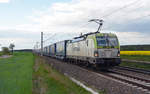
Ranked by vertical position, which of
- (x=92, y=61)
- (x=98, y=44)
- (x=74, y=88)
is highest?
(x=98, y=44)

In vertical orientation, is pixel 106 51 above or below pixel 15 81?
above

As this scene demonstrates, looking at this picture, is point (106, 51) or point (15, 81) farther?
point (106, 51)

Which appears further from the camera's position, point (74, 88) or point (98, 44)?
point (98, 44)

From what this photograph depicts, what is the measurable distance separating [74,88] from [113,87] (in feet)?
6.98

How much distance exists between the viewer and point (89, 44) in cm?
1844

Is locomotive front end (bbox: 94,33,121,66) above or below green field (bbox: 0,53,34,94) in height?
above

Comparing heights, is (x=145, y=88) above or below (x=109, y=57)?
below

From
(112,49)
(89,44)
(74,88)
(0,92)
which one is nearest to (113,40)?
(112,49)

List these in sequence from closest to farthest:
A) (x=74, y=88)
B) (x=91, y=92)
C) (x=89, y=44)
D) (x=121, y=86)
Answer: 1. (x=91, y=92)
2. (x=121, y=86)
3. (x=74, y=88)
4. (x=89, y=44)

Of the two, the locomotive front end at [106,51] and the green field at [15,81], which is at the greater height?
the locomotive front end at [106,51]

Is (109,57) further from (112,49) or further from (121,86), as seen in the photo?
(121,86)

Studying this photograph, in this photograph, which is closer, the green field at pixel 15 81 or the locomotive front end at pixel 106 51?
the green field at pixel 15 81

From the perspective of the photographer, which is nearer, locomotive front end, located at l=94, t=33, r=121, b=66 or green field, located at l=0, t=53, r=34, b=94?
green field, located at l=0, t=53, r=34, b=94

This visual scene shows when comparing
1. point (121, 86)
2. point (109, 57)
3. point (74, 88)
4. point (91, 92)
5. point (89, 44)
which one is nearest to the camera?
point (91, 92)
